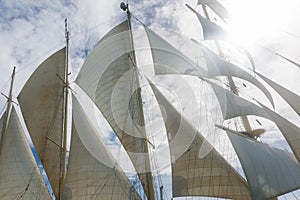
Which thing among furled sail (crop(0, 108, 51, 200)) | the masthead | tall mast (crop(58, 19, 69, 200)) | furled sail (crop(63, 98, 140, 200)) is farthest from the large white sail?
furled sail (crop(0, 108, 51, 200))

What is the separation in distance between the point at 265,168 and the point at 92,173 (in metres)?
9.02

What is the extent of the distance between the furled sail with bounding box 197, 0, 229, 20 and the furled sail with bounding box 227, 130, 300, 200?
1652cm

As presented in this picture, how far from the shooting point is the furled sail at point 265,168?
585 inches

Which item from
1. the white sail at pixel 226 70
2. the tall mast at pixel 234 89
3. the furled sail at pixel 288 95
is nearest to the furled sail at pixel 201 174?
the furled sail at pixel 288 95

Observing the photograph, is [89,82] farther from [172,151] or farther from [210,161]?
[210,161]

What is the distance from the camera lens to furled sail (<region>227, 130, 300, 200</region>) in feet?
48.8

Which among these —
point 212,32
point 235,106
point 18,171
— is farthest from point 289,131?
point 18,171

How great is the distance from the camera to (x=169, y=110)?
719 inches

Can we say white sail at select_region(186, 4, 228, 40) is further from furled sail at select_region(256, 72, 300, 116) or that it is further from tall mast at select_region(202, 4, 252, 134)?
furled sail at select_region(256, 72, 300, 116)

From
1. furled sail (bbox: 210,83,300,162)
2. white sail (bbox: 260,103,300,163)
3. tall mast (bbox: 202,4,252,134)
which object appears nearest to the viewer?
white sail (bbox: 260,103,300,163)

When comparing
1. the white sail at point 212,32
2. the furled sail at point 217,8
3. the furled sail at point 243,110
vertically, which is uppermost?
the furled sail at point 217,8

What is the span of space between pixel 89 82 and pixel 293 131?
41.1 ft

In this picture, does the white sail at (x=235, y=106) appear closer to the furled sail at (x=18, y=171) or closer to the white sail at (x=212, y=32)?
the white sail at (x=212, y=32)

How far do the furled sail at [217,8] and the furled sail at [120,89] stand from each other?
12.9m
